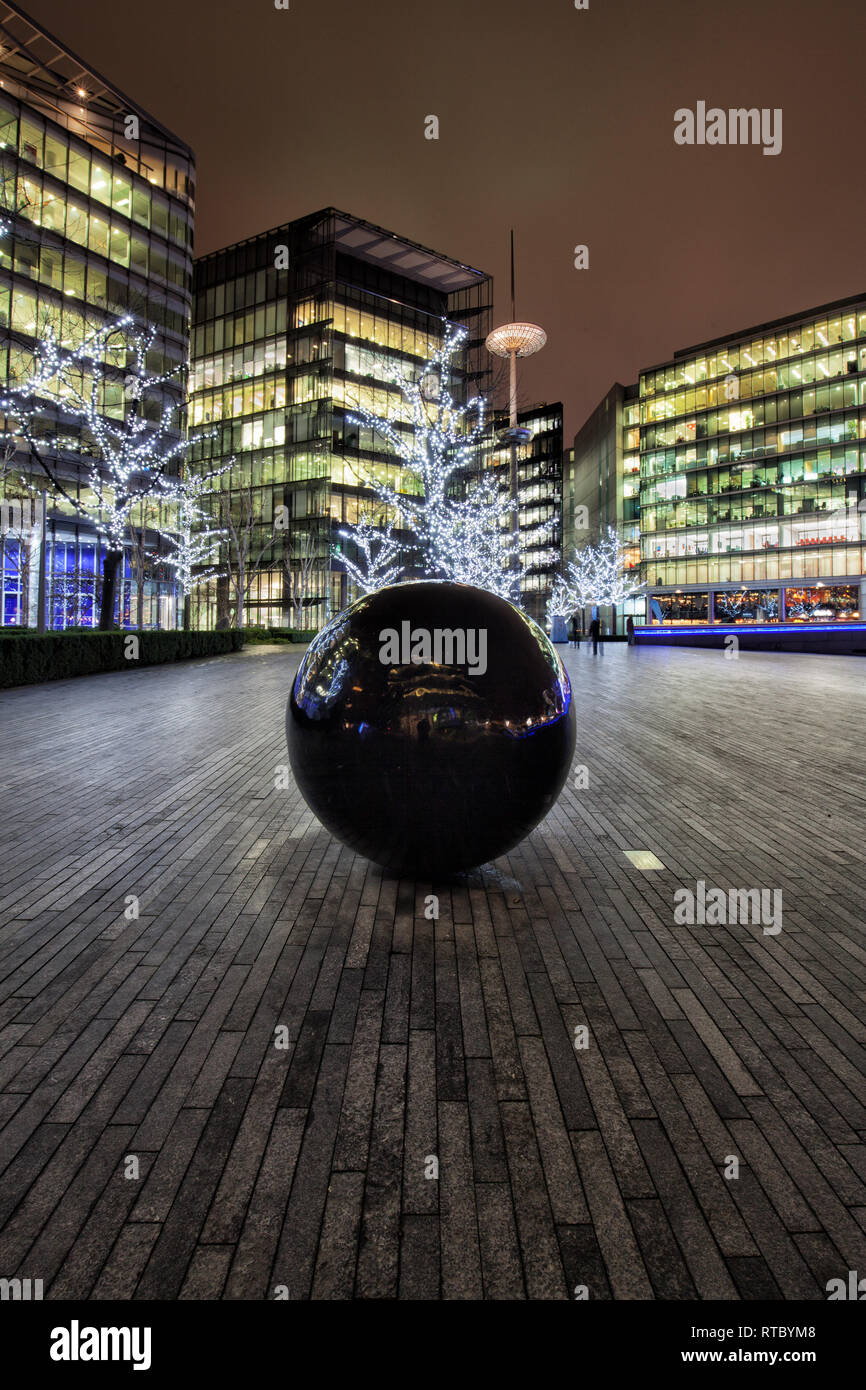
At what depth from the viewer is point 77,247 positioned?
1800 inches

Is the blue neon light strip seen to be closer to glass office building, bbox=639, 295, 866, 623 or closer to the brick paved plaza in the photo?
glass office building, bbox=639, 295, 866, 623

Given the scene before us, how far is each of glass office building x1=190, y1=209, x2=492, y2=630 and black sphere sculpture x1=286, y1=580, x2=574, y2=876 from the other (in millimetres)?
61149

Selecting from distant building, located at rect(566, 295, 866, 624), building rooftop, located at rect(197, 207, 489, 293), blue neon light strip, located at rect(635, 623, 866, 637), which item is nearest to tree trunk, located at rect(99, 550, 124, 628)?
blue neon light strip, located at rect(635, 623, 866, 637)

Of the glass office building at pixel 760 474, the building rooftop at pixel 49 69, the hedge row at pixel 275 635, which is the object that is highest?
the building rooftop at pixel 49 69

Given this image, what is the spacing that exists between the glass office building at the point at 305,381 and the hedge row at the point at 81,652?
34129mm

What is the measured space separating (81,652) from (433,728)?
2138 centimetres

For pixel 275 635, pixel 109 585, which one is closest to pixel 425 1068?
pixel 109 585

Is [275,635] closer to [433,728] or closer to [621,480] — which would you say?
[433,728]

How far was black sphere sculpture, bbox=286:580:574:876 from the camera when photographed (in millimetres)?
4477

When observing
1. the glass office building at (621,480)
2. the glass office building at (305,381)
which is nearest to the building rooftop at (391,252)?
the glass office building at (305,381)

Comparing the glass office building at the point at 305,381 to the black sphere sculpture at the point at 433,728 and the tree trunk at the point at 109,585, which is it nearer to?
the tree trunk at the point at 109,585

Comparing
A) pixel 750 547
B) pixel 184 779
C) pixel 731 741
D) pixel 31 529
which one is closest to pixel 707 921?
pixel 184 779

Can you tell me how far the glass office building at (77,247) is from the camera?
4047 centimetres

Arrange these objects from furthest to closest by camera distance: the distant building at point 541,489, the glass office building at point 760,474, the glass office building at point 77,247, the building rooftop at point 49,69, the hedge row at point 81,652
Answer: the distant building at point 541,489, the glass office building at point 760,474, the building rooftop at point 49,69, the glass office building at point 77,247, the hedge row at point 81,652
